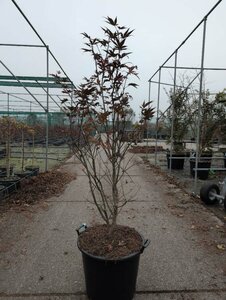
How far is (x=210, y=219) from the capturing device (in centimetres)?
446

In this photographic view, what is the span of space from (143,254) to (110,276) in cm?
105

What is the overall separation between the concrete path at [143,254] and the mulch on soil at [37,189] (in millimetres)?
289

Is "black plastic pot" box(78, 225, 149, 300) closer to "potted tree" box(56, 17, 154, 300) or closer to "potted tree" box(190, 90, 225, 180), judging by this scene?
"potted tree" box(56, 17, 154, 300)

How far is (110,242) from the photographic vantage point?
8.41 ft

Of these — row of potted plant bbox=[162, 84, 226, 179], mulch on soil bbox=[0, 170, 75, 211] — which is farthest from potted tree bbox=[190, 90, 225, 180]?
mulch on soil bbox=[0, 170, 75, 211]

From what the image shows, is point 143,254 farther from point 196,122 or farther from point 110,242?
point 196,122

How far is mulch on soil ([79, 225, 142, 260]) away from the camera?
7.87ft

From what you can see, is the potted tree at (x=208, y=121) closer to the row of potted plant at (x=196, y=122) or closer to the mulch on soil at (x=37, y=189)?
the row of potted plant at (x=196, y=122)

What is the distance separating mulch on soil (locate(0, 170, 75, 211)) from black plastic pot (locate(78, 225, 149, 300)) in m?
2.83

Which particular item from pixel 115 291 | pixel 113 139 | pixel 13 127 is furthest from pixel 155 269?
pixel 13 127

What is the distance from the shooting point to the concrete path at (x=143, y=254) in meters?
2.61

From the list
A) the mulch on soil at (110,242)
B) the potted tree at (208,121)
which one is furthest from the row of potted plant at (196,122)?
the mulch on soil at (110,242)

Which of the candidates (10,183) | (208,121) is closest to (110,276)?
(10,183)

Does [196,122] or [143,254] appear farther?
[196,122]
